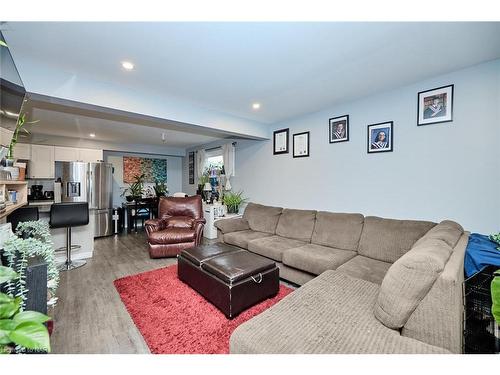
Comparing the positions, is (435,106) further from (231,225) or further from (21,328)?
(21,328)

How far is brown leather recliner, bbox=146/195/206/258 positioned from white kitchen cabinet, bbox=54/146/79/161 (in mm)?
2542

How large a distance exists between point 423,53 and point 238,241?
9.65 feet

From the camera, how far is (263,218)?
3652 millimetres

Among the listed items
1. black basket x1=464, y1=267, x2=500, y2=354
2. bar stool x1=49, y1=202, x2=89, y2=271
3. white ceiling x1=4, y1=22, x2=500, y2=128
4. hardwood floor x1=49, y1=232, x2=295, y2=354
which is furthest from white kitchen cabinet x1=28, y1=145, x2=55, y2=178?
black basket x1=464, y1=267, x2=500, y2=354

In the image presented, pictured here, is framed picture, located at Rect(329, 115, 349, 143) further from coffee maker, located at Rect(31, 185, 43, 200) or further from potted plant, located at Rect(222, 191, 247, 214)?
coffee maker, located at Rect(31, 185, 43, 200)

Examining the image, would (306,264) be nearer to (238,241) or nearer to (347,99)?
(238,241)

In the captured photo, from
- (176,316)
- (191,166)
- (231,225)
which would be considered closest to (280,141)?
(231,225)

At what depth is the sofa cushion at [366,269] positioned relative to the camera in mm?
1999

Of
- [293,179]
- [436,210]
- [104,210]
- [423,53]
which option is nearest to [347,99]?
[423,53]

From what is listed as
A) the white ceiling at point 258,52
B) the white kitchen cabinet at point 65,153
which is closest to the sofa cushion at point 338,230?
the white ceiling at point 258,52

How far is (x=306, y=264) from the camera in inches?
92.4

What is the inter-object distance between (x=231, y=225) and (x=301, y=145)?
1.80 m

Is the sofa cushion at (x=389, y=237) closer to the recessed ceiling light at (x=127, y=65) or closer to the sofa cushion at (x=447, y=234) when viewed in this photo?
the sofa cushion at (x=447, y=234)
